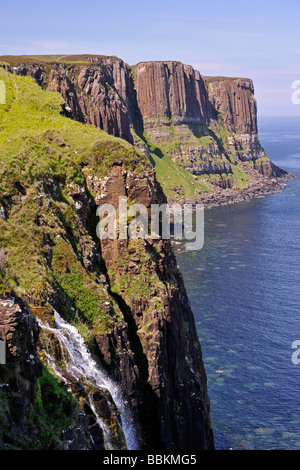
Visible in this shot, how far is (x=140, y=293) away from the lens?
148 ft

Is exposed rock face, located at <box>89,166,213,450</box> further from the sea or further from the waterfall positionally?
the sea

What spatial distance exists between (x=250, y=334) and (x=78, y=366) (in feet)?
242

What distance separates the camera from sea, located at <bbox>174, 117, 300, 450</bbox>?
249 feet

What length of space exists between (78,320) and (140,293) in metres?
8.24

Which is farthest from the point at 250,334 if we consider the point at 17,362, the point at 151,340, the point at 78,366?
the point at 17,362

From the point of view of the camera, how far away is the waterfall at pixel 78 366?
3133 centimetres

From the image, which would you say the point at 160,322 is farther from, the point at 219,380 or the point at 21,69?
the point at 21,69

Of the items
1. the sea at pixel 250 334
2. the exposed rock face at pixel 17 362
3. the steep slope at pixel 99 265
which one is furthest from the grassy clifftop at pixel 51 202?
the sea at pixel 250 334

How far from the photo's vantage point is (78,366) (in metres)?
33.0

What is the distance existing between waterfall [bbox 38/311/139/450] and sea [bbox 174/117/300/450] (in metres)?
40.2

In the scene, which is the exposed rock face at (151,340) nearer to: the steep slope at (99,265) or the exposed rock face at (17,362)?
the steep slope at (99,265)

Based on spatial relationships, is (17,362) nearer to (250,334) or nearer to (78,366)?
(78,366)

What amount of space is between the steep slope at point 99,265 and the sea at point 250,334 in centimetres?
2330
